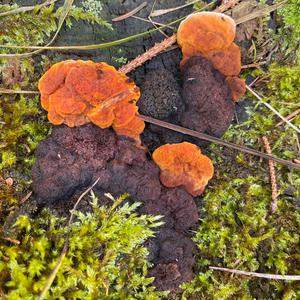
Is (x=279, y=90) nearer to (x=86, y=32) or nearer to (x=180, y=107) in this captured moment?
(x=180, y=107)

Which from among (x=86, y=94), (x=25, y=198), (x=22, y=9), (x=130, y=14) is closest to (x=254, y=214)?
(x=86, y=94)

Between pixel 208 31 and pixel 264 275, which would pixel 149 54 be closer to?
pixel 208 31

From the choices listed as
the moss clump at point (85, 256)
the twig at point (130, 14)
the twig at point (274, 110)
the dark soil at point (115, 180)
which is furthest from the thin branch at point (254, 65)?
the moss clump at point (85, 256)

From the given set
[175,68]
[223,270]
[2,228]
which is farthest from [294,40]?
[2,228]

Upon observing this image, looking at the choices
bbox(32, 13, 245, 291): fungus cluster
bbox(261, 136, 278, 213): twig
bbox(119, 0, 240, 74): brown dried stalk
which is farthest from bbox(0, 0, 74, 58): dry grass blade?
bbox(261, 136, 278, 213): twig

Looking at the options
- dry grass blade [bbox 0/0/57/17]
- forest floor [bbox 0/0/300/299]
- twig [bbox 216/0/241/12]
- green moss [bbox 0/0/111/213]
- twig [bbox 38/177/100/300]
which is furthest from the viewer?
twig [bbox 216/0/241/12]

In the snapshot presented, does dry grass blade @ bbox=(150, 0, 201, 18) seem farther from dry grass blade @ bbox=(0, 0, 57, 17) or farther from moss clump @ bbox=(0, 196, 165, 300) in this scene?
moss clump @ bbox=(0, 196, 165, 300)
